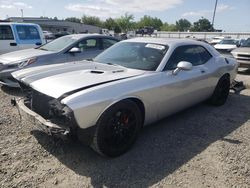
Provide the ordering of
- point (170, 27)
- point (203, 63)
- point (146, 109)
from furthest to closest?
point (170, 27), point (203, 63), point (146, 109)

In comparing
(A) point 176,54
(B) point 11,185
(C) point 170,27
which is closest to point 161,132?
(A) point 176,54

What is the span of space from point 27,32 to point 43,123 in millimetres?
7086

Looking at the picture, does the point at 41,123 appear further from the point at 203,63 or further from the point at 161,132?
the point at 203,63

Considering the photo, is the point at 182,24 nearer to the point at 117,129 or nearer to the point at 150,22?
the point at 150,22

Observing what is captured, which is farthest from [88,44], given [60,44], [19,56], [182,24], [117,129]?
[182,24]

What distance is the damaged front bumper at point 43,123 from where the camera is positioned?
2.84 meters

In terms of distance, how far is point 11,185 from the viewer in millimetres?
2738

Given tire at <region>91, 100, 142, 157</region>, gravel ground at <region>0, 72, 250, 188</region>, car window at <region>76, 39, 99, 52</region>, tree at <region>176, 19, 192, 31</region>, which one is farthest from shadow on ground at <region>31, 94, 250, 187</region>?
tree at <region>176, 19, 192, 31</region>

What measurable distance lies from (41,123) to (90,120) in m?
0.62

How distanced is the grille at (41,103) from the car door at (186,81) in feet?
5.30

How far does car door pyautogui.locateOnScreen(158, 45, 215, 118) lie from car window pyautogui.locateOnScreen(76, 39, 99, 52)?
11.6 feet

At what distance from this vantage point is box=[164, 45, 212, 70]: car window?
4062 millimetres

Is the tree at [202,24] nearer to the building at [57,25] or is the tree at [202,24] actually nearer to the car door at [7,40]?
the building at [57,25]

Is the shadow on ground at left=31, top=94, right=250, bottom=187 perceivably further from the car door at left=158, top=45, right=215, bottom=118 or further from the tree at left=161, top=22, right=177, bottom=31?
the tree at left=161, top=22, right=177, bottom=31
